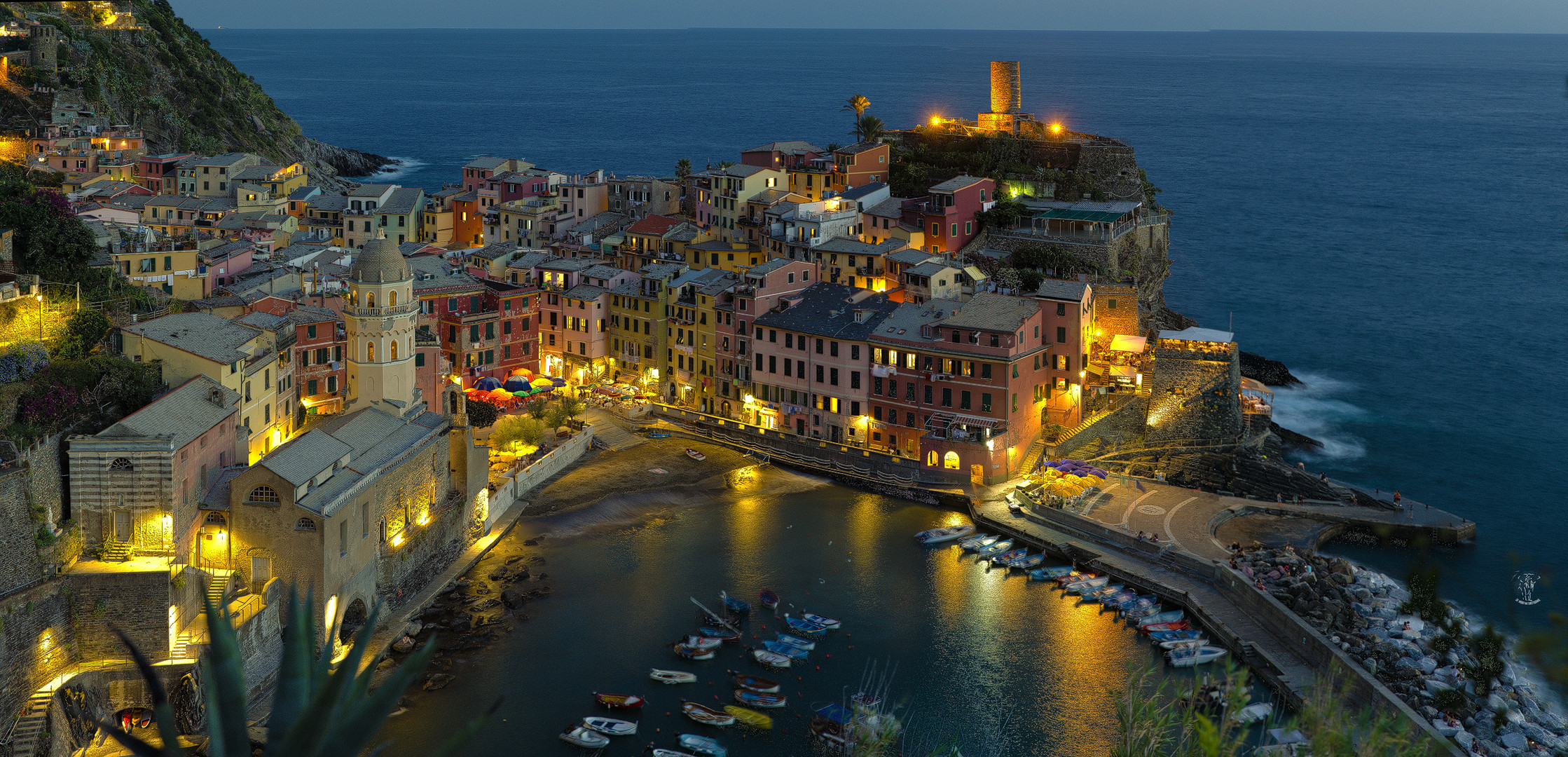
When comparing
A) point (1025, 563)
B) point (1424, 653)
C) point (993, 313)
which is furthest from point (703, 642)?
point (1424, 653)

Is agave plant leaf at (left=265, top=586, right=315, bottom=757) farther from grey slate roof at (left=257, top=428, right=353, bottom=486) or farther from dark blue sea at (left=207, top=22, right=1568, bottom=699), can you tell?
grey slate roof at (left=257, top=428, right=353, bottom=486)

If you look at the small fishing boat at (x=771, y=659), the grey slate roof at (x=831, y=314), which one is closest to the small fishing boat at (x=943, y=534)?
the grey slate roof at (x=831, y=314)

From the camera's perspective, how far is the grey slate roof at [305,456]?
115ft

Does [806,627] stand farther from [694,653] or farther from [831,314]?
[831,314]

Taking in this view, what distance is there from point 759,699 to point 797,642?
3.65 meters

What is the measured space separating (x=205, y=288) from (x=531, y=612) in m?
22.4

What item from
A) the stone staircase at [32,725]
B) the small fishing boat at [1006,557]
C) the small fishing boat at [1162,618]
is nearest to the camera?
the stone staircase at [32,725]

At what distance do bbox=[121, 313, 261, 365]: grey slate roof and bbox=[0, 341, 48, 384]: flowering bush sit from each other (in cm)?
254

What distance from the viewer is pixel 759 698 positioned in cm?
3525

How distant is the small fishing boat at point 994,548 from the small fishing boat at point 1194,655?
8479mm

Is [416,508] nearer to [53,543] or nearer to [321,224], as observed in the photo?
[53,543]

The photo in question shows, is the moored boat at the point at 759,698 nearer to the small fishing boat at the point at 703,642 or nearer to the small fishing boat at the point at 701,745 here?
the small fishing boat at the point at 701,745

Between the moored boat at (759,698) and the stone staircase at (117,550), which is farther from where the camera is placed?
the moored boat at (759,698)


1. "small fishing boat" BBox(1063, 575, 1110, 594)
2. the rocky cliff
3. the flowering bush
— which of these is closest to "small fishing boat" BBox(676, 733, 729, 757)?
"small fishing boat" BBox(1063, 575, 1110, 594)
